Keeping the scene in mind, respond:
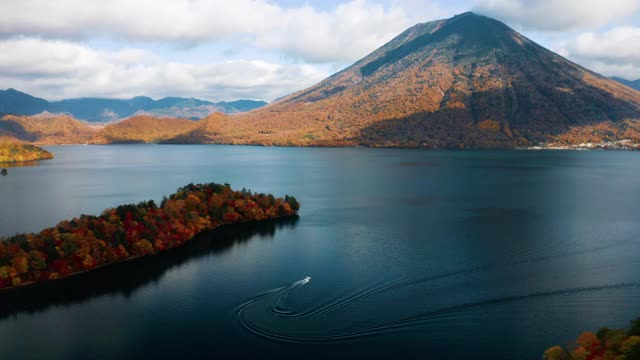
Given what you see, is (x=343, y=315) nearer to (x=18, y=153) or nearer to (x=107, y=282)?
(x=107, y=282)

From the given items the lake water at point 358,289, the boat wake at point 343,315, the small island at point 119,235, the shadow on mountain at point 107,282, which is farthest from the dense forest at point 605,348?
the small island at point 119,235

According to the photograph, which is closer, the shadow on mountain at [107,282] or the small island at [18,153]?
the shadow on mountain at [107,282]

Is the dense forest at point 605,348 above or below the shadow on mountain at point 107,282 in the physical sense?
above

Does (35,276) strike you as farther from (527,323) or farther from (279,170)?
(279,170)

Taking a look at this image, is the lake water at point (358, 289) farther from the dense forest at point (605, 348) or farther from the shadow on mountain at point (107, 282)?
the dense forest at point (605, 348)

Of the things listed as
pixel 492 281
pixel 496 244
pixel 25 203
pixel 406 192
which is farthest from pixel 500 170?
pixel 25 203

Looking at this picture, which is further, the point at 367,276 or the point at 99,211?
the point at 99,211

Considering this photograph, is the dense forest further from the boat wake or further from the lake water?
the boat wake
